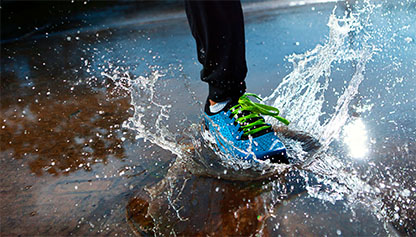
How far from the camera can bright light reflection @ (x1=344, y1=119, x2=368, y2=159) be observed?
124cm

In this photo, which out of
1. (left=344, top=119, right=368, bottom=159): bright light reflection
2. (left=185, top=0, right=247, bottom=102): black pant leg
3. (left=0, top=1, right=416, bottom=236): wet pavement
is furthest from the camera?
(left=344, top=119, right=368, bottom=159): bright light reflection

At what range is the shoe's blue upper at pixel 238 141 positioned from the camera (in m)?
1.19

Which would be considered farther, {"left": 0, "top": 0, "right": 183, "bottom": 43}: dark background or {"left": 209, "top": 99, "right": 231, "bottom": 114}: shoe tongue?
{"left": 0, "top": 0, "right": 183, "bottom": 43}: dark background

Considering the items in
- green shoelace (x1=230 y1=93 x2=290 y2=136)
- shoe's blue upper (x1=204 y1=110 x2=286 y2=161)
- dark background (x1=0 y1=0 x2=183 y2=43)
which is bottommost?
dark background (x1=0 y1=0 x2=183 y2=43)

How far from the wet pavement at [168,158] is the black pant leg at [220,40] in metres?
0.30

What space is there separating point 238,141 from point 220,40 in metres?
0.36

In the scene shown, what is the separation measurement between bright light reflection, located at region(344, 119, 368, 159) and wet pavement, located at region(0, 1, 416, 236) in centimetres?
3

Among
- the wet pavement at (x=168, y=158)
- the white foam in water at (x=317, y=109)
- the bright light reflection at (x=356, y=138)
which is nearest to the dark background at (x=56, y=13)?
the wet pavement at (x=168, y=158)

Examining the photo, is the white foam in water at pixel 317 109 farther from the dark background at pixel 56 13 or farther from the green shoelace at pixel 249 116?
the dark background at pixel 56 13

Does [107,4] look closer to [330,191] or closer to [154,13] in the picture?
[154,13]

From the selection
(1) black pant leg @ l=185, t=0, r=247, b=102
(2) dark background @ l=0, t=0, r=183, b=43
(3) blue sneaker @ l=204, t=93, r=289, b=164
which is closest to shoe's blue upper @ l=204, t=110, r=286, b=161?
(3) blue sneaker @ l=204, t=93, r=289, b=164

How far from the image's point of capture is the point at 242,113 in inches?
50.1

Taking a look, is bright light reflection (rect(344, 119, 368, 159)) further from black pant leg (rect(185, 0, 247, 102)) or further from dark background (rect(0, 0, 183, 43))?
dark background (rect(0, 0, 183, 43))

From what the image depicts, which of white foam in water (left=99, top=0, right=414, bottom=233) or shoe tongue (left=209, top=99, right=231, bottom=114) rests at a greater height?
shoe tongue (left=209, top=99, right=231, bottom=114)
